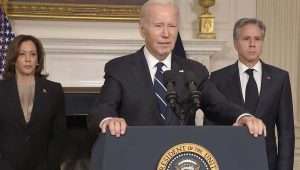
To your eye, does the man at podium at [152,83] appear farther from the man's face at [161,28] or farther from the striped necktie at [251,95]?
the striped necktie at [251,95]

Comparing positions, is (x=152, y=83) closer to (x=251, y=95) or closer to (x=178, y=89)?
(x=178, y=89)

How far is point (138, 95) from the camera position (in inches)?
92.3

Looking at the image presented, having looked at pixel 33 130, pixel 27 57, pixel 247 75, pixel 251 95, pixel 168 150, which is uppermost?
pixel 27 57

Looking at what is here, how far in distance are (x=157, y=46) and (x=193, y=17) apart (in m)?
3.41

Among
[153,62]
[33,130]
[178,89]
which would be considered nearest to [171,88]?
[178,89]

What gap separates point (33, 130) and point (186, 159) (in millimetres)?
1909

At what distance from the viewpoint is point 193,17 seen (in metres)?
5.71

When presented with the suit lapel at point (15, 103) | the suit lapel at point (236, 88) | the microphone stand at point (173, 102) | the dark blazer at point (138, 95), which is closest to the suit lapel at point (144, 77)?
the dark blazer at point (138, 95)

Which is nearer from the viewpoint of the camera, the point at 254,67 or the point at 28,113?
the point at 254,67

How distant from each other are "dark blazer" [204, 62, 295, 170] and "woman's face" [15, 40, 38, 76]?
1187 mm

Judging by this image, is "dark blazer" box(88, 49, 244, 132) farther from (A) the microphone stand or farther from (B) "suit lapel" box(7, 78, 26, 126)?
(B) "suit lapel" box(7, 78, 26, 126)

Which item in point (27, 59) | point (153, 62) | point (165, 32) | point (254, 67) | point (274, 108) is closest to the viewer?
point (165, 32)

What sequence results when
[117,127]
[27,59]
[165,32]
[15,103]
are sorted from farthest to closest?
1. [27,59]
2. [15,103]
3. [165,32]
4. [117,127]

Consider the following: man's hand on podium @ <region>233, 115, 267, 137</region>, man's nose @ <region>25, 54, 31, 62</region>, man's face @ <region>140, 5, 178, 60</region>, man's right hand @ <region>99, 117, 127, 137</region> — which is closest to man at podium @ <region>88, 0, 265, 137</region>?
man's face @ <region>140, 5, 178, 60</region>
